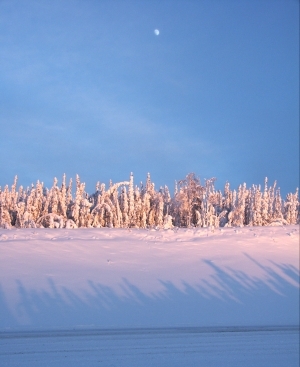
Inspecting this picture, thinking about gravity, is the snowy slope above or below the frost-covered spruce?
below

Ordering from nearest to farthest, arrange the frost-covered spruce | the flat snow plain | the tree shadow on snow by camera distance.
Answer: the flat snow plain → the tree shadow on snow → the frost-covered spruce

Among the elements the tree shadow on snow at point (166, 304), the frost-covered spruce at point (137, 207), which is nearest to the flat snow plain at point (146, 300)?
the tree shadow on snow at point (166, 304)

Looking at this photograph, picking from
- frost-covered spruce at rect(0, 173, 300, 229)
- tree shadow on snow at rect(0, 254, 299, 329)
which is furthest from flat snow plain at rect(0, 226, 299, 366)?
frost-covered spruce at rect(0, 173, 300, 229)

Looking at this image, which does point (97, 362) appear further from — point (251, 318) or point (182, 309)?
point (251, 318)

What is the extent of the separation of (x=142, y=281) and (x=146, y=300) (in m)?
0.49

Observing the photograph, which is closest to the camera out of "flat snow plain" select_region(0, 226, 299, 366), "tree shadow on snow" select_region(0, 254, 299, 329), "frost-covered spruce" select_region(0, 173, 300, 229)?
"flat snow plain" select_region(0, 226, 299, 366)

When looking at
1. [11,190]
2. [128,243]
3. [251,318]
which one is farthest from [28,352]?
[11,190]

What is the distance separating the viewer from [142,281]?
5.83 meters

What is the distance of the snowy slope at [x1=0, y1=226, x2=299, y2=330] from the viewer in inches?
193

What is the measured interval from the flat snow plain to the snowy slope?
0.05ft

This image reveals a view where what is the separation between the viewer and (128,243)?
7398 millimetres

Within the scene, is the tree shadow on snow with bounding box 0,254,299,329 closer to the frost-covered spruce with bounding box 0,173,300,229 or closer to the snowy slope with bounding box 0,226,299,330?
the snowy slope with bounding box 0,226,299,330

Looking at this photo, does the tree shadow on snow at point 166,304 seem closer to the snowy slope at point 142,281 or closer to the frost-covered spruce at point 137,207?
the snowy slope at point 142,281

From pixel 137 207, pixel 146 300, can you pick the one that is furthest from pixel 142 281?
pixel 137 207
